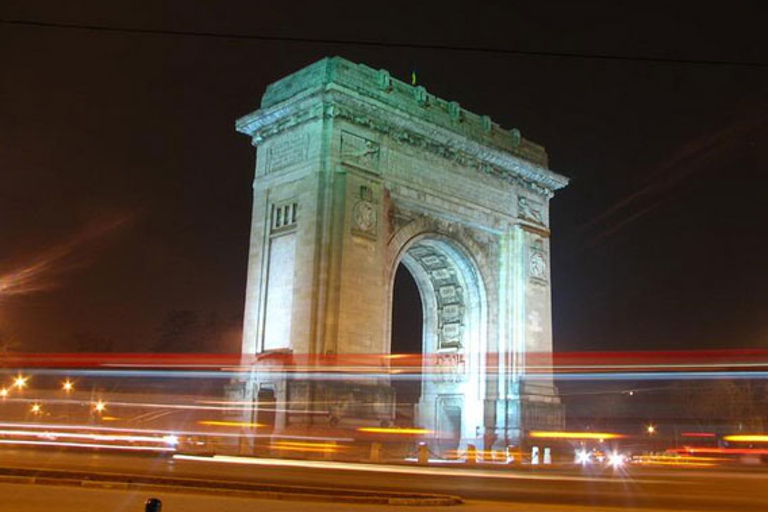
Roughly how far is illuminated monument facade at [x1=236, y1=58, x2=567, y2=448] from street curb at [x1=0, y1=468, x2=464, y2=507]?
49.0 feet

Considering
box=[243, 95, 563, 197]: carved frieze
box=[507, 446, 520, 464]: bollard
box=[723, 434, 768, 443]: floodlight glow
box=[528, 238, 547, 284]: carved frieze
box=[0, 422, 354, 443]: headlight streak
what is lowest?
box=[507, 446, 520, 464]: bollard

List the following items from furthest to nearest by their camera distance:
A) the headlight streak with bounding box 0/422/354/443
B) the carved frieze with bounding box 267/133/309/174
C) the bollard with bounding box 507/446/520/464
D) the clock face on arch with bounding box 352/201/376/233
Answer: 1. the bollard with bounding box 507/446/520/464
2. the carved frieze with bounding box 267/133/309/174
3. the clock face on arch with bounding box 352/201/376/233
4. the headlight streak with bounding box 0/422/354/443

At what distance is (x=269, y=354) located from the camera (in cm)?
2795

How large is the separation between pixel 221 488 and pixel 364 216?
19354 millimetres

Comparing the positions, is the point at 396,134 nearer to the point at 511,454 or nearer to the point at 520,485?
the point at 511,454

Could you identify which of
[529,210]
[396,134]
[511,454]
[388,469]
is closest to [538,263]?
[529,210]

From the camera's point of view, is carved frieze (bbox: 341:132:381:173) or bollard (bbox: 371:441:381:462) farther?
carved frieze (bbox: 341:132:381:173)

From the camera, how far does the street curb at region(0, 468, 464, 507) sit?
1027cm

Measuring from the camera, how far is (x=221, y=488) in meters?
11.0

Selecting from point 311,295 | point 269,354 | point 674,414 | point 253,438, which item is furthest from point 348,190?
point 674,414

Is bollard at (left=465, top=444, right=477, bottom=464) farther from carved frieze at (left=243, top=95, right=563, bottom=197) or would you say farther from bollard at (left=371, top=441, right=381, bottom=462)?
carved frieze at (left=243, top=95, right=563, bottom=197)

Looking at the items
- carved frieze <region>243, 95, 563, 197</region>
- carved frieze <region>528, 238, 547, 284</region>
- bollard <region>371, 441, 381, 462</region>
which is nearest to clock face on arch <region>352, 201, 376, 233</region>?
carved frieze <region>243, 95, 563, 197</region>

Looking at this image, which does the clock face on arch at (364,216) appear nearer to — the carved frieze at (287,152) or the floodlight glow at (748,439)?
the carved frieze at (287,152)

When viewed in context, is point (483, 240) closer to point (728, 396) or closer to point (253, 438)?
point (253, 438)
